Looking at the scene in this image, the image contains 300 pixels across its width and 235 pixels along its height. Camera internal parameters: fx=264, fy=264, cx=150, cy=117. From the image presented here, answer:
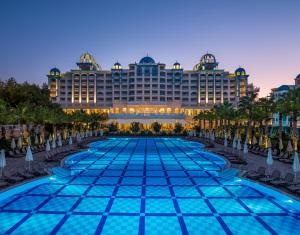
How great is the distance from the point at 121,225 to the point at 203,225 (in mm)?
2527

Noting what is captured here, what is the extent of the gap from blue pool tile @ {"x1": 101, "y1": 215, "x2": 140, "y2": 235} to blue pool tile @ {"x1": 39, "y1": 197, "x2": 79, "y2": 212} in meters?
1.99

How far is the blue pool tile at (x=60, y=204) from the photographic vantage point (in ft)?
31.2

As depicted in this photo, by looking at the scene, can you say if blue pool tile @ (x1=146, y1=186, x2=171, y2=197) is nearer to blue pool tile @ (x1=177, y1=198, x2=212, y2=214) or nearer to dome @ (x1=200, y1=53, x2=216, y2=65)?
blue pool tile @ (x1=177, y1=198, x2=212, y2=214)

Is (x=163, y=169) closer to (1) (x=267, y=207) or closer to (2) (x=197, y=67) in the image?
(1) (x=267, y=207)

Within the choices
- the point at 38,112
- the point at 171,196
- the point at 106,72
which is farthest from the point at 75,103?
the point at 171,196

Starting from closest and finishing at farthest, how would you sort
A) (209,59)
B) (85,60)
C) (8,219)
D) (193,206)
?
(8,219) < (193,206) < (209,59) < (85,60)

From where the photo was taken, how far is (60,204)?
9.95 meters

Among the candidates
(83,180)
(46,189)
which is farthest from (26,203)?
(83,180)

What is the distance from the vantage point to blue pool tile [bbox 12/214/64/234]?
7.57 meters

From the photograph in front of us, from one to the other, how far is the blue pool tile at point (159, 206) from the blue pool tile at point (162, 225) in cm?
61

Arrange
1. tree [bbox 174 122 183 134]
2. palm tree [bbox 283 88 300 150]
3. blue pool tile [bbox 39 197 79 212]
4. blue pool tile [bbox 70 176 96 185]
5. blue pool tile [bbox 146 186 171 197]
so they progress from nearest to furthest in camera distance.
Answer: blue pool tile [bbox 39 197 79 212]
blue pool tile [bbox 146 186 171 197]
blue pool tile [bbox 70 176 96 185]
palm tree [bbox 283 88 300 150]
tree [bbox 174 122 183 134]

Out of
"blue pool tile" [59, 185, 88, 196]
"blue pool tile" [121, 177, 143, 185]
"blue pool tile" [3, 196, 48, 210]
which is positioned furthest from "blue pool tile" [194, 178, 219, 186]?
"blue pool tile" [3, 196, 48, 210]

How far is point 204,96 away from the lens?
89.6 meters

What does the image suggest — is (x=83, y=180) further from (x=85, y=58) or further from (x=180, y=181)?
(x=85, y=58)
